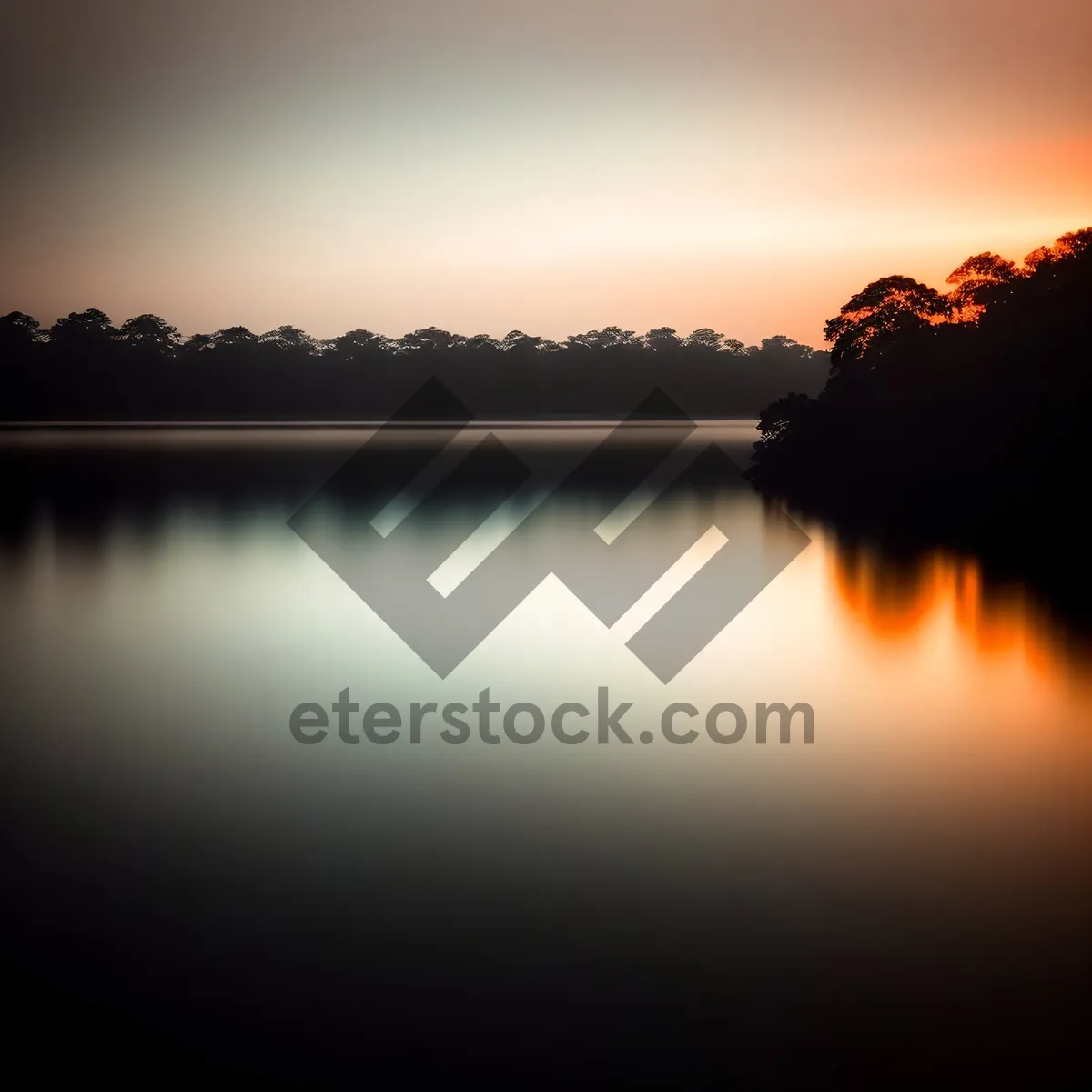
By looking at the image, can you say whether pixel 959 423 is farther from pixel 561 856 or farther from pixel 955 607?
pixel 561 856

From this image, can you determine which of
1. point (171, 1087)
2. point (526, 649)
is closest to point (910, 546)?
→ point (526, 649)

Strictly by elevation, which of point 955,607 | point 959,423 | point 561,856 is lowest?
point 561,856

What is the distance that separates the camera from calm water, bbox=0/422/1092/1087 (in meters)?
4.06

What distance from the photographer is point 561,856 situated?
18.7 feet

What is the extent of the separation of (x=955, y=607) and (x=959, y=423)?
668 inches

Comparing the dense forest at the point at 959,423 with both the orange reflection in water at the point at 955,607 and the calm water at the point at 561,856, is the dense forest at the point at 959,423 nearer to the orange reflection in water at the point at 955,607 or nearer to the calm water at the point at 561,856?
the orange reflection in water at the point at 955,607

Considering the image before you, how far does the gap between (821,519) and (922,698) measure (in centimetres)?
1501

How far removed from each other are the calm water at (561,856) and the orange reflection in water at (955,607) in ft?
0.33

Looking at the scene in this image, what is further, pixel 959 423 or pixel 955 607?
pixel 959 423

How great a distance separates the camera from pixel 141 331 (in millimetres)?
124875

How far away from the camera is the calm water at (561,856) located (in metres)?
4.06

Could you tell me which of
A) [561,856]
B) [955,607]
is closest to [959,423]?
[955,607]

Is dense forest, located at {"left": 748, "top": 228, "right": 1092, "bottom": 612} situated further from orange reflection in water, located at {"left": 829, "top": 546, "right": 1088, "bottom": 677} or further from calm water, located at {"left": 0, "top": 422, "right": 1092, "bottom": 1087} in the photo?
calm water, located at {"left": 0, "top": 422, "right": 1092, "bottom": 1087}

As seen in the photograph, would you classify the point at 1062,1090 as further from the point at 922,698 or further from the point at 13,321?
the point at 13,321
